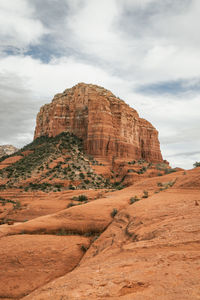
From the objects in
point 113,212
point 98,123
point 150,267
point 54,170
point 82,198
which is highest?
point 98,123

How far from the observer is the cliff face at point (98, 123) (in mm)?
59062

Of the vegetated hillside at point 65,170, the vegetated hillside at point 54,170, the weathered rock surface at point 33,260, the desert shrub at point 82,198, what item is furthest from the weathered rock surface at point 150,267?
the vegetated hillside at point 54,170

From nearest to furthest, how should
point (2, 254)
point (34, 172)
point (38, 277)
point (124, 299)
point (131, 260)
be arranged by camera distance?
Answer: point (124, 299) → point (131, 260) → point (38, 277) → point (2, 254) → point (34, 172)

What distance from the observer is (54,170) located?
4334 centimetres

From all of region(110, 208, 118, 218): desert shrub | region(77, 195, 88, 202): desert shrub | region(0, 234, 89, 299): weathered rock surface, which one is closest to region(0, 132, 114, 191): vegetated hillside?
region(77, 195, 88, 202): desert shrub

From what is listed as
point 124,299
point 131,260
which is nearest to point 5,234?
point 131,260

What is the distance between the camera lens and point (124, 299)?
3732mm

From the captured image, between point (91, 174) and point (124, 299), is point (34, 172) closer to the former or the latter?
point (91, 174)

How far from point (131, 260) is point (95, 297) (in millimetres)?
1843

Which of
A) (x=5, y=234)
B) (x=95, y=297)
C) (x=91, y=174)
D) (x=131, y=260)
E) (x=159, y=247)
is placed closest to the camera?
(x=95, y=297)

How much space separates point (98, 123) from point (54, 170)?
22.9 meters

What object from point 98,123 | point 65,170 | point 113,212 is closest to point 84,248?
point 113,212

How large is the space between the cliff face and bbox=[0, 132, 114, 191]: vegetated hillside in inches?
259

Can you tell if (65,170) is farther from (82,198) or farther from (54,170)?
(82,198)
